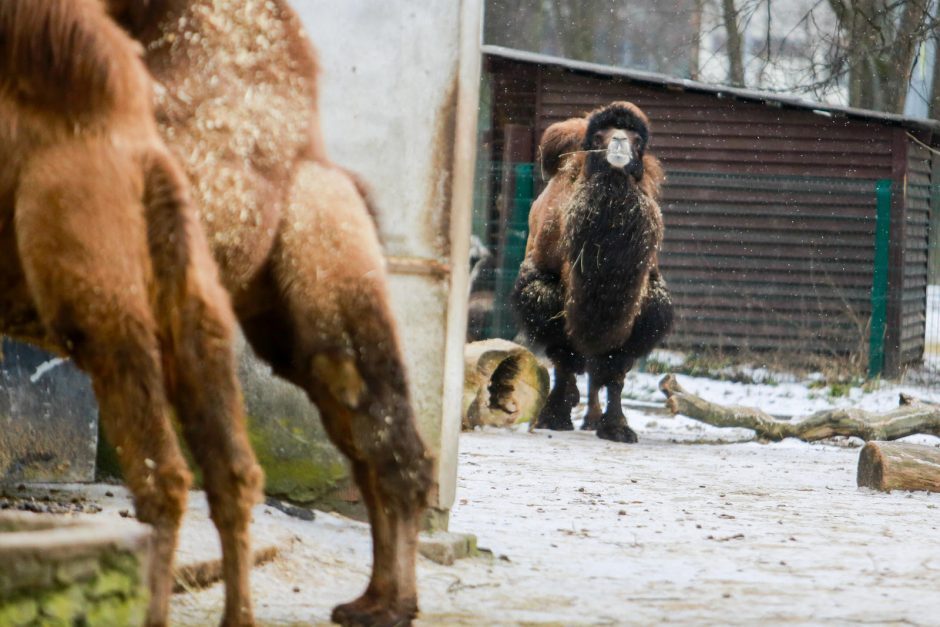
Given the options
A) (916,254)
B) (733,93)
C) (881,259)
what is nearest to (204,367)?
(881,259)

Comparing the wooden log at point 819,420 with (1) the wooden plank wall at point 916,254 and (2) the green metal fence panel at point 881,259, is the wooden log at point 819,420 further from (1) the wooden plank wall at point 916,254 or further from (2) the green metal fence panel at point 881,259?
(1) the wooden plank wall at point 916,254

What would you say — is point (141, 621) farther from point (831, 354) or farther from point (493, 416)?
point (831, 354)

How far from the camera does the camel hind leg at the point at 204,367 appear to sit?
3.22m

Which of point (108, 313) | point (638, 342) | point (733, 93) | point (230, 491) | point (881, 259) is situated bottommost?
point (230, 491)

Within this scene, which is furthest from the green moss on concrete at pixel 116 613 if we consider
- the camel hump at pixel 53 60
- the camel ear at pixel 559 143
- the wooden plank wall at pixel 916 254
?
the wooden plank wall at pixel 916 254

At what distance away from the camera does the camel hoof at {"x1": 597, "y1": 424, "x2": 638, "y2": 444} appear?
32.2ft

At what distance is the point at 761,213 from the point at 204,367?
1329 centimetres

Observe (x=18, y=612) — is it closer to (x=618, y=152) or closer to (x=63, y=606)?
(x=63, y=606)

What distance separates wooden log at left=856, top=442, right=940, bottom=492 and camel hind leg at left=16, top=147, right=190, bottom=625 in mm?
5091

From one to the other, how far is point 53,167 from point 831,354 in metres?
13.2

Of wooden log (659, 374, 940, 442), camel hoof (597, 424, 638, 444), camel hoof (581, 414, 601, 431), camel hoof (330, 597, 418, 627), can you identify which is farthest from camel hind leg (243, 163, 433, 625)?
camel hoof (581, 414, 601, 431)

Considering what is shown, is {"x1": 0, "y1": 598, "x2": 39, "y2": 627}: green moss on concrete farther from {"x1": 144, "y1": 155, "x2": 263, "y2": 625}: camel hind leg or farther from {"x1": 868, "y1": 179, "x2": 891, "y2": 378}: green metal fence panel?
{"x1": 868, "y1": 179, "x2": 891, "y2": 378}: green metal fence panel

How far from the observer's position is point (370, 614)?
3785mm

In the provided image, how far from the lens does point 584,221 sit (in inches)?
405
